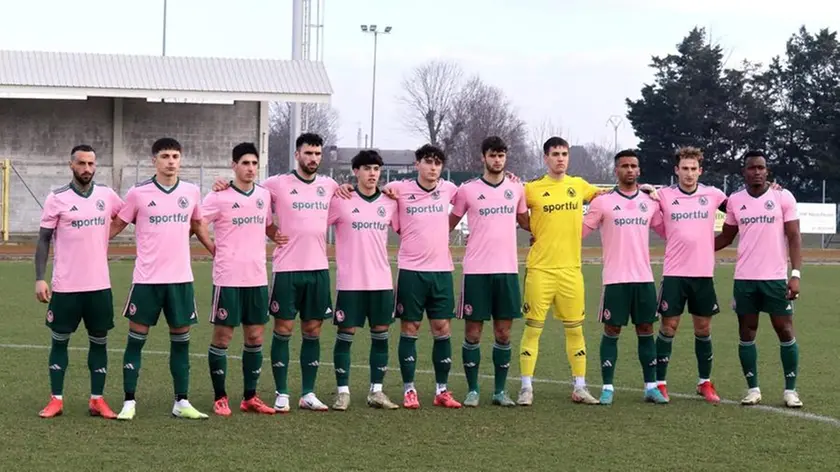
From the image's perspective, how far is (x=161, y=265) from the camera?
9.76 meters

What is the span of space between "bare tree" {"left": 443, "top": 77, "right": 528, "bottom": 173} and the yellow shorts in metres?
61.0

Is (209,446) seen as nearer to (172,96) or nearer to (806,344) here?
(806,344)

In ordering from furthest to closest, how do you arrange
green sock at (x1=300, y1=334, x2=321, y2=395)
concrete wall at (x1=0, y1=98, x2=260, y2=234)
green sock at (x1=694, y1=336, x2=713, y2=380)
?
concrete wall at (x1=0, y1=98, x2=260, y2=234) → green sock at (x1=694, y1=336, x2=713, y2=380) → green sock at (x1=300, y1=334, x2=321, y2=395)

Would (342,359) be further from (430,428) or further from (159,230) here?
(159,230)

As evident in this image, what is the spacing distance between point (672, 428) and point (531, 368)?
170 centimetres

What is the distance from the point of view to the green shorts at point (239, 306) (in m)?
10.0

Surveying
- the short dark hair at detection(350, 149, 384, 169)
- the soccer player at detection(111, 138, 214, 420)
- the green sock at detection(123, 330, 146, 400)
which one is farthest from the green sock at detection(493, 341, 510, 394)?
the green sock at detection(123, 330, 146, 400)

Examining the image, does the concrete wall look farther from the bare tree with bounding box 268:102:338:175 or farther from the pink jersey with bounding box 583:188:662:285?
the bare tree with bounding box 268:102:338:175

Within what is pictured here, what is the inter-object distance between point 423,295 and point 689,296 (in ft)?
7.71

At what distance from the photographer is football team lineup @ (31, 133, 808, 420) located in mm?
9797

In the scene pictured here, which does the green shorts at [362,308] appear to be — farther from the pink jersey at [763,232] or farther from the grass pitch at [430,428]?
the pink jersey at [763,232]

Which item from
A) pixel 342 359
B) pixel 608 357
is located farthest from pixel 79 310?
pixel 608 357

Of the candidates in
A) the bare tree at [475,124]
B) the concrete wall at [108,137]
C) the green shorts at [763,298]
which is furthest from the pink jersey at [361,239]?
the bare tree at [475,124]

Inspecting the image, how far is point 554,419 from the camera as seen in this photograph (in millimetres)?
9867
